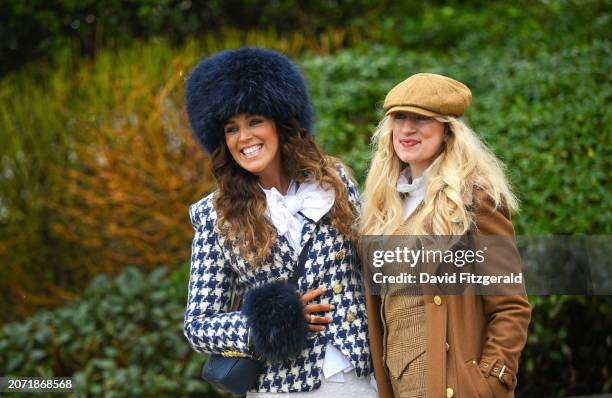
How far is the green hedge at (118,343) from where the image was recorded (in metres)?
4.53

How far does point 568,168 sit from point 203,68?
7.88 feet

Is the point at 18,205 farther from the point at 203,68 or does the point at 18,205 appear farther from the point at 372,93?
the point at 203,68

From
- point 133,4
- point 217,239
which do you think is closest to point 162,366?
point 217,239

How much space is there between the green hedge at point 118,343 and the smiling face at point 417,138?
2491 millimetres

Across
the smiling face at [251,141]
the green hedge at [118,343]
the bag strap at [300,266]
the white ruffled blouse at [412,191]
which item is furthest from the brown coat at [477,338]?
the green hedge at [118,343]

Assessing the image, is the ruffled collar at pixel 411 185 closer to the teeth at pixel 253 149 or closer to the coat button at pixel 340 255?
the coat button at pixel 340 255

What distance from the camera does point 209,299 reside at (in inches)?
105

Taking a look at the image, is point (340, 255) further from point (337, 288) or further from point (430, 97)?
point (430, 97)

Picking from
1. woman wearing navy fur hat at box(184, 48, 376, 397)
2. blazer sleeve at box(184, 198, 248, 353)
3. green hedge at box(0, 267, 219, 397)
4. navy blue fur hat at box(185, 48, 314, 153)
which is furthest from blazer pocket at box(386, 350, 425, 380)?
green hedge at box(0, 267, 219, 397)

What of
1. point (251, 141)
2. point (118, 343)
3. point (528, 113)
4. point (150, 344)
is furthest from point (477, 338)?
point (118, 343)

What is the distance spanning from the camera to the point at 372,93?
5.62m

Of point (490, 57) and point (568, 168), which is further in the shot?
point (490, 57)

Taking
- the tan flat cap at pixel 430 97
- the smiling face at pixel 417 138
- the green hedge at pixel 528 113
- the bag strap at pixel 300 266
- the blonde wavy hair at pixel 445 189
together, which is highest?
the green hedge at pixel 528 113

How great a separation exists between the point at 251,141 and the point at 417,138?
0.59 metres
